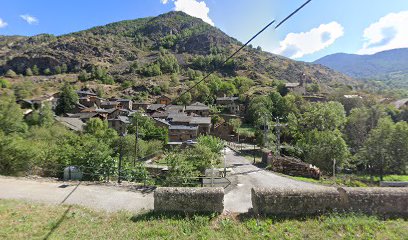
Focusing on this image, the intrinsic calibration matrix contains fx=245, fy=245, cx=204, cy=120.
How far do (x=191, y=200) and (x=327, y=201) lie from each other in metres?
4.38

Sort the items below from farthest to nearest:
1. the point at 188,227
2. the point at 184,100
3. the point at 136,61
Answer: the point at 136,61, the point at 184,100, the point at 188,227

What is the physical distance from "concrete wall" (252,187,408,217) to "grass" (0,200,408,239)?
343mm

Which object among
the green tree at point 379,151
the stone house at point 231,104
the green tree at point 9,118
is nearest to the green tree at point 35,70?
the stone house at point 231,104

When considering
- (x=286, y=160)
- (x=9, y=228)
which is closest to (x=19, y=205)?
(x=9, y=228)

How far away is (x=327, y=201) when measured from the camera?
7867 millimetres

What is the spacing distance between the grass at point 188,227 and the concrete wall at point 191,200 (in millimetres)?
317

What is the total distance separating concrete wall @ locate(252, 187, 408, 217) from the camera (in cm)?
780

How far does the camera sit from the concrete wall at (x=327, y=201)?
7805mm

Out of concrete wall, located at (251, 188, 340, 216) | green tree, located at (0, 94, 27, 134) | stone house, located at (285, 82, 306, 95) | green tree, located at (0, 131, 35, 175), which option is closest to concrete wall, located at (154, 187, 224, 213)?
concrete wall, located at (251, 188, 340, 216)

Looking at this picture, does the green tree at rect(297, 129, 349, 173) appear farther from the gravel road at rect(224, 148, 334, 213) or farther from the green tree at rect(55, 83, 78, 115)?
the green tree at rect(55, 83, 78, 115)

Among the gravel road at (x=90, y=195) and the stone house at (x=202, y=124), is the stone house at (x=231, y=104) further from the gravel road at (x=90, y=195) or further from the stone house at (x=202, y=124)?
the gravel road at (x=90, y=195)

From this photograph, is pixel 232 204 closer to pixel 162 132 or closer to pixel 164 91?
pixel 162 132

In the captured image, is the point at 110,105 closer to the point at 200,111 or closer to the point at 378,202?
the point at 200,111

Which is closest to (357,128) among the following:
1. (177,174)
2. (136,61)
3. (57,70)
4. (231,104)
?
(231,104)
